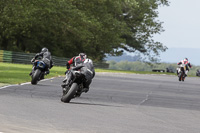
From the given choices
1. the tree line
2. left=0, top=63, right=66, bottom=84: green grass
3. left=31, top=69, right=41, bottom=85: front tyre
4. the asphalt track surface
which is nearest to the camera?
the asphalt track surface

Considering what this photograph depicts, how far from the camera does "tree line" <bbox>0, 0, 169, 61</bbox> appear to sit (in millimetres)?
60625

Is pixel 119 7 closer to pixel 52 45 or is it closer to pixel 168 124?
pixel 52 45

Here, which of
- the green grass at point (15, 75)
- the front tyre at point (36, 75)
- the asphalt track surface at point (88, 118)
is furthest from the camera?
the green grass at point (15, 75)

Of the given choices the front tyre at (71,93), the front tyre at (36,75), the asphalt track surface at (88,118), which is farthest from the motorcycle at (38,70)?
the front tyre at (71,93)

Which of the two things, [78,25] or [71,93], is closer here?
[71,93]

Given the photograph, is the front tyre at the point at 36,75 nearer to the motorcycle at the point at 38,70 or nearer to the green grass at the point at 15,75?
the motorcycle at the point at 38,70

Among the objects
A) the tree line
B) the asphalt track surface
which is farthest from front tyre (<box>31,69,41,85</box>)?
the tree line

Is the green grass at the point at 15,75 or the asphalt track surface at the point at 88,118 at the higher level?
the green grass at the point at 15,75

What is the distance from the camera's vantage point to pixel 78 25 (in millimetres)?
65750

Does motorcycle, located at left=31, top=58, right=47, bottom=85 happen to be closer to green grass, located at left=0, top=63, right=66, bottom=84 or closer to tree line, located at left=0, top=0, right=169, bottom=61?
green grass, located at left=0, top=63, right=66, bottom=84

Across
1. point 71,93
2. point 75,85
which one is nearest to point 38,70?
point 75,85

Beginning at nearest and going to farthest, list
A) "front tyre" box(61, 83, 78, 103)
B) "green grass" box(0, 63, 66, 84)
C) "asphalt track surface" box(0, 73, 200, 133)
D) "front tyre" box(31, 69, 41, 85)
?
"asphalt track surface" box(0, 73, 200, 133) → "front tyre" box(61, 83, 78, 103) → "front tyre" box(31, 69, 41, 85) → "green grass" box(0, 63, 66, 84)

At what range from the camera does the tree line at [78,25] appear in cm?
6062

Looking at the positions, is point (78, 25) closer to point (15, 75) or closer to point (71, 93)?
point (15, 75)
